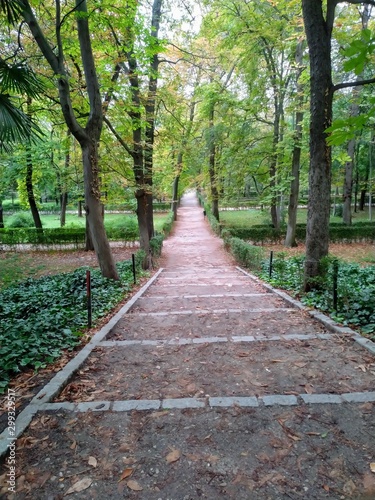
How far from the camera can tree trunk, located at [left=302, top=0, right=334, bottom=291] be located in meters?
5.05

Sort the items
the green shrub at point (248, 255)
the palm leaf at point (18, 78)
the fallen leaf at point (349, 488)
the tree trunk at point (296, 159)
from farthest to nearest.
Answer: the tree trunk at point (296, 159), the green shrub at point (248, 255), the palm leaf at point (18, 78), the fallen leaf at point (349, 488)

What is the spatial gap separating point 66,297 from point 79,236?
518 inches

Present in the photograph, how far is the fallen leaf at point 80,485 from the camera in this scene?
5.64 feet

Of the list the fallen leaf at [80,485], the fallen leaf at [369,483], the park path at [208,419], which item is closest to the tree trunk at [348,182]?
the park path at [208,419]

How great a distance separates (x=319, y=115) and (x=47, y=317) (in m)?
5.75

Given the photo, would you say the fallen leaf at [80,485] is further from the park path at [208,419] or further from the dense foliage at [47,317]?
the dense foliage at [47,317]

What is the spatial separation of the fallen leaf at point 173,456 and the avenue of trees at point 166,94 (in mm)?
3057

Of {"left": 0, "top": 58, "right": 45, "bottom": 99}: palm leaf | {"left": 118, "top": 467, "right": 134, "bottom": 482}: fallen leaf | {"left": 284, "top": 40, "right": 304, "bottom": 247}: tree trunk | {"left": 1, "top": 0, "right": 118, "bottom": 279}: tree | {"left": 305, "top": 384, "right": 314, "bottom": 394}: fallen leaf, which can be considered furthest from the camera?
{"left": 284, "top": 40, "right": 304, "bottom": 247}: tree trunk

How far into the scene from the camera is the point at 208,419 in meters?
2.29

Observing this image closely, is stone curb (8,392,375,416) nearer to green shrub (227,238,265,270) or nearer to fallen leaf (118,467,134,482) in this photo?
fallen leaf (118,467,134,482)

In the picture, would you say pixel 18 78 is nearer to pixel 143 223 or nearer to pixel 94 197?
pixel 94 197

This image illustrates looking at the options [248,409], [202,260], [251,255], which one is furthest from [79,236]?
[248,409]

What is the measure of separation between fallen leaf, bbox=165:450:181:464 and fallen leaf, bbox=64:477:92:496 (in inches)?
19.8

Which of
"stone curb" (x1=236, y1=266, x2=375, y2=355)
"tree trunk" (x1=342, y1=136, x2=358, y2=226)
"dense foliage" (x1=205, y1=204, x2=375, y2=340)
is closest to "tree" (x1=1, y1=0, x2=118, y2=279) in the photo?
"stone curb" (x1=236, y1=266, x2=375, y2=355)
